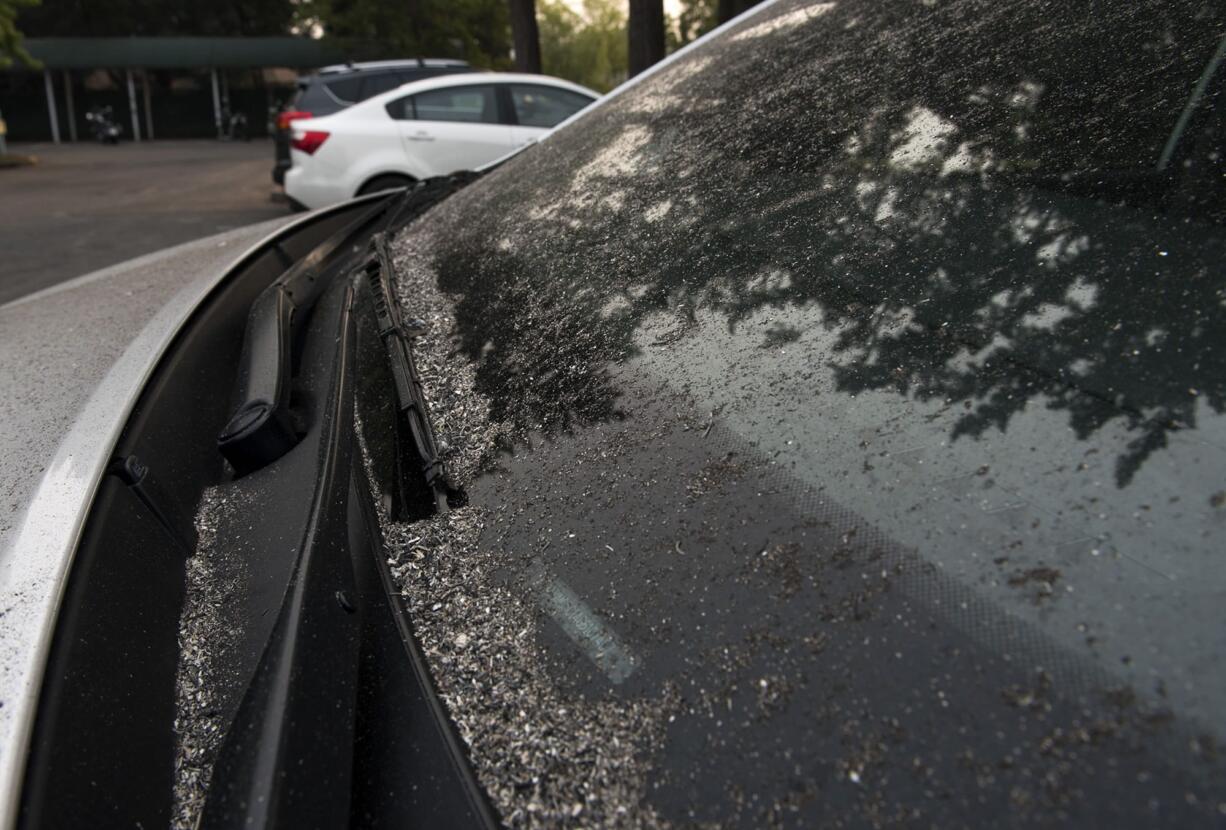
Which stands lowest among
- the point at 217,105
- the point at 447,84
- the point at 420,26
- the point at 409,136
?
the point at 409,136

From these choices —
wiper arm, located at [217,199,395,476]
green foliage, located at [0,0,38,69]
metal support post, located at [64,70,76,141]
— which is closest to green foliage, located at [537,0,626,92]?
metal support post, located at [64,70,76,141]

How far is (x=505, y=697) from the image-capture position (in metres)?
0.86

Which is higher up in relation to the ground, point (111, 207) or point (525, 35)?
point (525, 35)

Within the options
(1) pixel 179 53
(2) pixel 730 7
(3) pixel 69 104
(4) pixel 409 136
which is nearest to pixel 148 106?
(1) pixel 179 53

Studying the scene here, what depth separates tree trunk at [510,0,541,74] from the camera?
41.5 ft

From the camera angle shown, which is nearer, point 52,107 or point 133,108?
point 52,107

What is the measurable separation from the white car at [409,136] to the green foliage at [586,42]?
2589 centimetres

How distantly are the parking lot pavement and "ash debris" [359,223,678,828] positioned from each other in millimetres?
7355

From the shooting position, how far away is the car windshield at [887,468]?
0.68m

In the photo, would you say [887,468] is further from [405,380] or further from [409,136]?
[409,136]

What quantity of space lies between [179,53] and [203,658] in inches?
1362

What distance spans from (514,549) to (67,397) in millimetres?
946

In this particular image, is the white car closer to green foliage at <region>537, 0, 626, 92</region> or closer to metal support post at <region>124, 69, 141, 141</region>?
green foliage at <region>537, 0, 626, 92</region>

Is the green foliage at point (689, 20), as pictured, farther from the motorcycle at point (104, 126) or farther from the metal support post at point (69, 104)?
the metal support post at point (69, 104)
